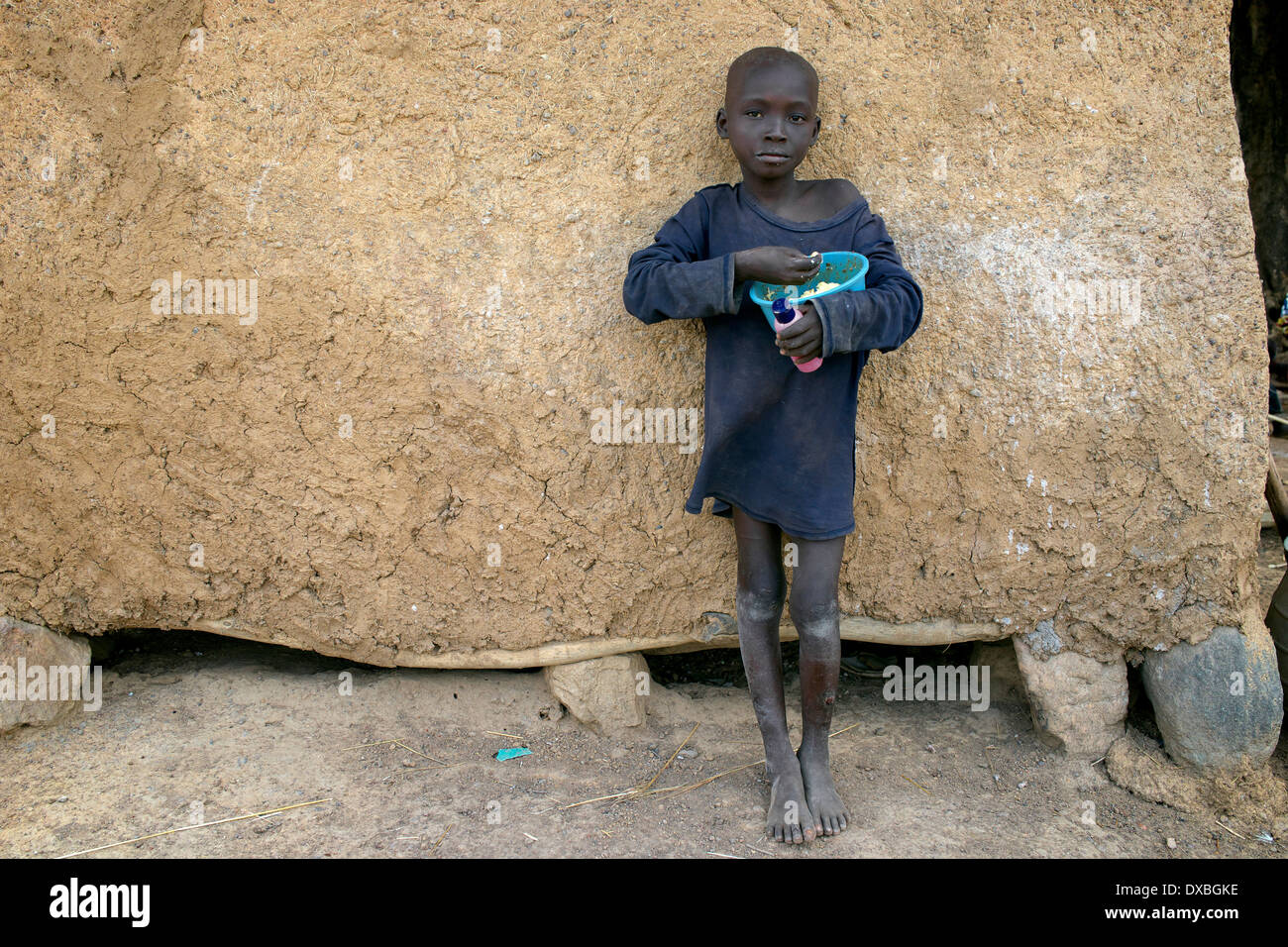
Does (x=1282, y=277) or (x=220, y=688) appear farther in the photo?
(x=1282, y=277)

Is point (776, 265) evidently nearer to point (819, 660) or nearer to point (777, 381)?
point (777, 381)

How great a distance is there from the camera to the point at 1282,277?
6.21 metres

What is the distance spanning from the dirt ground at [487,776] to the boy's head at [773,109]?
1.56m

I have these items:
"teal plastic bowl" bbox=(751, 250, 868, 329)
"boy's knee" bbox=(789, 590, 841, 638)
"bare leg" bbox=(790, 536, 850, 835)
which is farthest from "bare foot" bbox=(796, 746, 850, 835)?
"teal plastic bowl" bbox=(751, 250, 868, 329)

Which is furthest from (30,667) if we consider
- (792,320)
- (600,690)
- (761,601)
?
(792,320)

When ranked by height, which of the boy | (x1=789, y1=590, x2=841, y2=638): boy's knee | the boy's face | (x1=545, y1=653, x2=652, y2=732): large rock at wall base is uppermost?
the boy's face

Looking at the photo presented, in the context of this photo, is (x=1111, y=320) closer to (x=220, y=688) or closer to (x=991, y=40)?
(x=991, y=40)

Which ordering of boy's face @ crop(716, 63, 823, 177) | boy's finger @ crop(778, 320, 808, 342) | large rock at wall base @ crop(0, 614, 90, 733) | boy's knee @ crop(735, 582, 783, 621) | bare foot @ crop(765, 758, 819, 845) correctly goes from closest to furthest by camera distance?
boy's finger @ crop(778, 320, 808, 342)
boy's face @ crop(716, 63, 823, 177)
bare foot @ crop(765, 758, 819, 845)
boy's knee @ crop(735, 582, 783, 621)
large rock at wall base @ crop(0, 614, 90, 733)

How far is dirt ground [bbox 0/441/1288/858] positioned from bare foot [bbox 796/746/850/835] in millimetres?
36

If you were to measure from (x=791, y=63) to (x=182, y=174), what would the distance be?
1500 millimetres

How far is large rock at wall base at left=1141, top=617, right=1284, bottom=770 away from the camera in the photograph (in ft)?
8.87

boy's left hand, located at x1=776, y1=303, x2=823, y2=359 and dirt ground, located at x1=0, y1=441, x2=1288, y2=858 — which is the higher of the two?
boy's left hand, located at x1=776, y1=303, x2=823, y2=359

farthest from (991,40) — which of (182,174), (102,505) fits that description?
(102,505)

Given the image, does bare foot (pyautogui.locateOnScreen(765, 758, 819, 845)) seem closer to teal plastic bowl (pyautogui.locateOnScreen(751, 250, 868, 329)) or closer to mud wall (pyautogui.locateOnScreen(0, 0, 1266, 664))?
mud wall (pyautogui.locateOnScreen(0, 0, 1266, 664))
